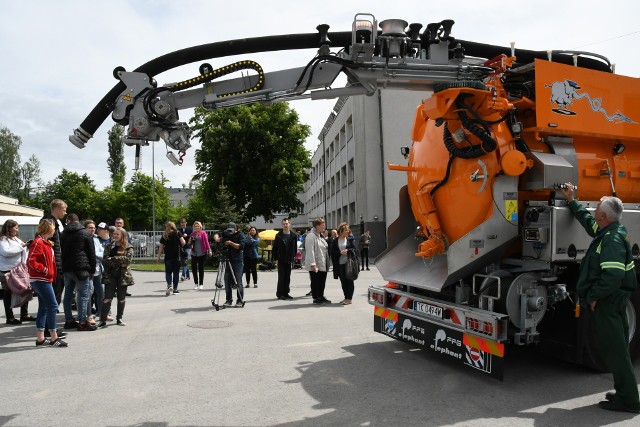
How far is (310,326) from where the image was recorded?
28.1ft

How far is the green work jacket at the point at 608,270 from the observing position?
4559mm

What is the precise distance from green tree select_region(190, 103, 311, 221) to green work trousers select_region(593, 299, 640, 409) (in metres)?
27.7

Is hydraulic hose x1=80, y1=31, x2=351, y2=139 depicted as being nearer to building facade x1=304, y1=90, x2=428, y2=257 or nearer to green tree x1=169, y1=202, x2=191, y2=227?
building facade x1=304, y1=90, x2=428, y2=257

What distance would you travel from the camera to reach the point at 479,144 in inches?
210

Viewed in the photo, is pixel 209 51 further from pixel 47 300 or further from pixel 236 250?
pixel 236 250

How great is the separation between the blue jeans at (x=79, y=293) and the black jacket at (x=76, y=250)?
0.16m

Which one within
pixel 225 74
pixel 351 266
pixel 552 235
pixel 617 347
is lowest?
pixel 617 347

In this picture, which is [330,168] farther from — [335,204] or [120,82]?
[120,82]

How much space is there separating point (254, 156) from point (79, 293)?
80.7 feet

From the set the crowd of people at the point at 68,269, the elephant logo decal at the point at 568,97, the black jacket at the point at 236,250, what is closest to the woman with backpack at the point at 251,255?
the black jacket at the point at 236,250

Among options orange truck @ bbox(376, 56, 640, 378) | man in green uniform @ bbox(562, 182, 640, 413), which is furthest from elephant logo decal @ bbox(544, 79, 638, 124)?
man in green uniform @ bbox(562, 182, 640, 413)

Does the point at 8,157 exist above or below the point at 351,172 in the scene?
above

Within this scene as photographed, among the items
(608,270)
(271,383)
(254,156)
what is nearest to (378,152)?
(254,156)

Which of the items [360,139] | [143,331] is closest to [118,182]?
[360,139]
